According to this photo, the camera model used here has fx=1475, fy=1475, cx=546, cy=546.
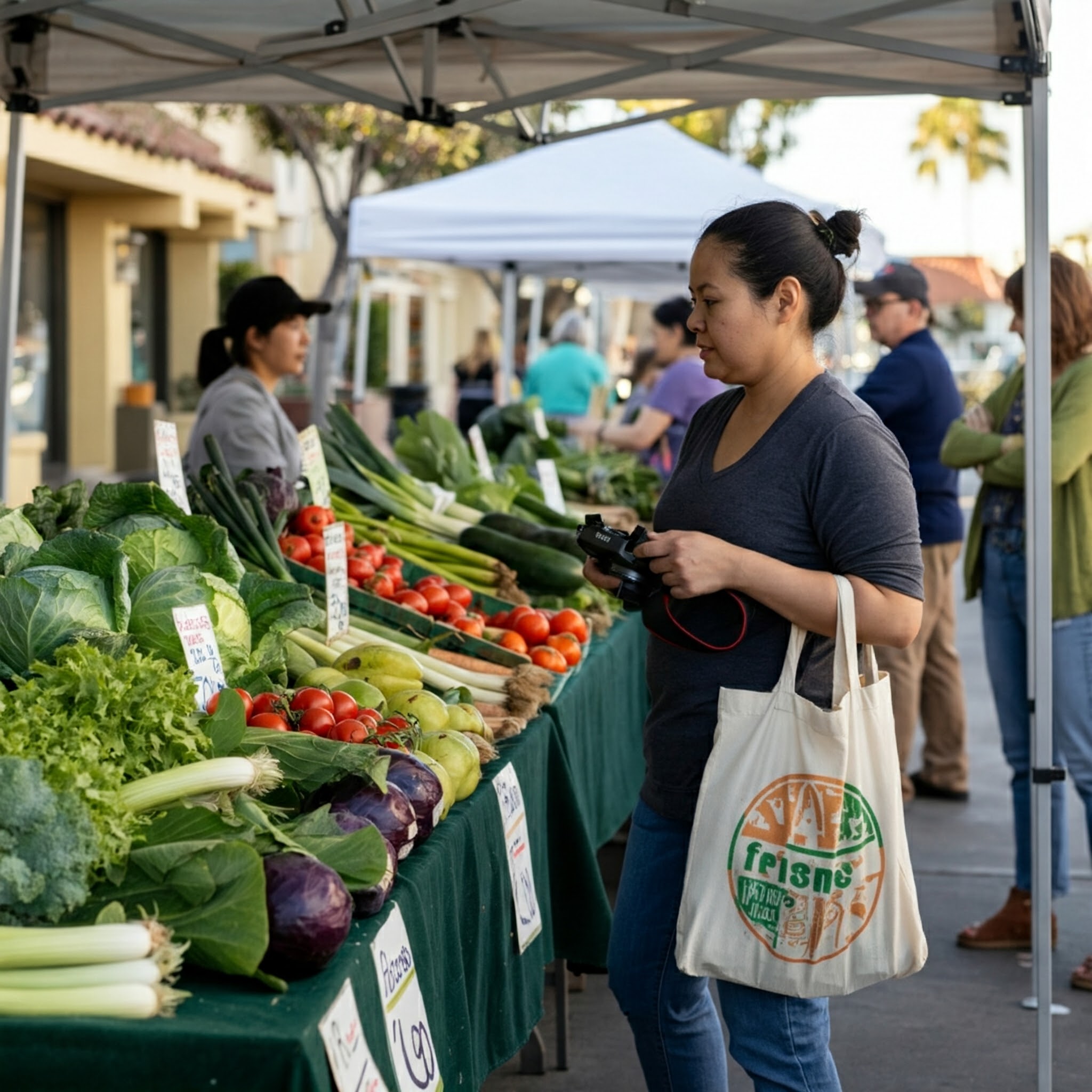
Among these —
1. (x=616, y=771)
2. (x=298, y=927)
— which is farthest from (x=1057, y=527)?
(x=298, y=927)

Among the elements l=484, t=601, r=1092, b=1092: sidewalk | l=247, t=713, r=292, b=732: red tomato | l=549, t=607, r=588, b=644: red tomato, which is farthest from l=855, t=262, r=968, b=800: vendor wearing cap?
l=247, t=713, r=292, b=732: red tomato

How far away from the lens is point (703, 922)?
2.34 m

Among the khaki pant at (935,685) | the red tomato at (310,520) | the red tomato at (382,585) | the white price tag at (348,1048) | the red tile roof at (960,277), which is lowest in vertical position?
the khaki pant at (935,685)

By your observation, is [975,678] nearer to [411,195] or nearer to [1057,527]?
[411,195]

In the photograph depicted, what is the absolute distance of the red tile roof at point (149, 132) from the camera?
13.1 metres

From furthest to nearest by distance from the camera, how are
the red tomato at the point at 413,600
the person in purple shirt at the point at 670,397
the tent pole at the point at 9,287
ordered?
the person in purple shirt at the point at 670,397 < the tent pole at the point at 9,287 < the red tomato at the point at 413,600

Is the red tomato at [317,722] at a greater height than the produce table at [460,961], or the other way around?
the red tomato at [317,722]

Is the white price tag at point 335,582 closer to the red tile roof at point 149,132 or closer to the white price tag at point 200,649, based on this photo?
the white price tag at point 200,649

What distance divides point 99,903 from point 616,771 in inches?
107

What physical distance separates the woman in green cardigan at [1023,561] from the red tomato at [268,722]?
2449 millimetres

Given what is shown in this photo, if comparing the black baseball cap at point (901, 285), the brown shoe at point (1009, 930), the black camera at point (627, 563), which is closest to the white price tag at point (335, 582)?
the black camera at point (627, 563)

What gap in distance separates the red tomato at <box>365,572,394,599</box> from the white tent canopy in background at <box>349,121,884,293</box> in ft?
13.3

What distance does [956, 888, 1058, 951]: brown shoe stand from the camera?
479 cm

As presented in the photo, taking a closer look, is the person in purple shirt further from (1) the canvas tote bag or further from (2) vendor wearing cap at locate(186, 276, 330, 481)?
(1) the canvas tote bag
